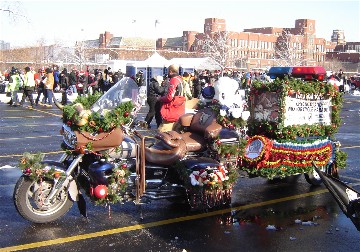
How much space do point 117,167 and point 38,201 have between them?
3.27ft

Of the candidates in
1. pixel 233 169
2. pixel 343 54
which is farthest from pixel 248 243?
pixel 343 54

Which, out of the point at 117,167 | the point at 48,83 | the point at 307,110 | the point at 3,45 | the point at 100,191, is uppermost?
the point at 3,45

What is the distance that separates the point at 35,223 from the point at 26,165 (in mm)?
754

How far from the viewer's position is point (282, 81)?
300 inches

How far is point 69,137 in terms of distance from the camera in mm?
6105

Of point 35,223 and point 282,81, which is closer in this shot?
point 35,223

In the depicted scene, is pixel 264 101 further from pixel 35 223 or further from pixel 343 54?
pixel 343 54

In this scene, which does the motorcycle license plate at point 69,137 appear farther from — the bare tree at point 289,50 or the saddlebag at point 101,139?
the bare tree at point 289,50

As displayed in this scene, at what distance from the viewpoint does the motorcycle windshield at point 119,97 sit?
6.21 meters

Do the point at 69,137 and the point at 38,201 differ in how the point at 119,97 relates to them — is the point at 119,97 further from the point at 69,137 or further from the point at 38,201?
the point at 38,201

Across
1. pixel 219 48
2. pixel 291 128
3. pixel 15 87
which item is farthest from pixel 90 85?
pixel 219 48

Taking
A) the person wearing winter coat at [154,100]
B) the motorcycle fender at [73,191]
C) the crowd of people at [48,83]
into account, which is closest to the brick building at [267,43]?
the crowd of people at [48,83]

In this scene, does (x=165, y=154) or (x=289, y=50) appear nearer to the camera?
(x=165, y=154)

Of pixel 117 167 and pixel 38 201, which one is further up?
pixel 117 167
